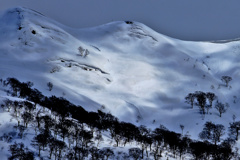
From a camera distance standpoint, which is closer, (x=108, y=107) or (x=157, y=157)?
(x=157, y=157)

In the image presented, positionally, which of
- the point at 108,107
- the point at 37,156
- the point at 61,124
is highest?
the point at 108,107

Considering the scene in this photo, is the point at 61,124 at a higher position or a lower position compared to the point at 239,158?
higher

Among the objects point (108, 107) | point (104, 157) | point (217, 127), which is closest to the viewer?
point (104, 157)

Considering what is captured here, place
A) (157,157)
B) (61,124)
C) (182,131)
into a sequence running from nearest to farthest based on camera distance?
(157,157)
(61,124)
(182,131)

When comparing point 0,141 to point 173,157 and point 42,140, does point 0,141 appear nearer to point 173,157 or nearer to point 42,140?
point 42,140

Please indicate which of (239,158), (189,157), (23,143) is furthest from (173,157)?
(23,143)

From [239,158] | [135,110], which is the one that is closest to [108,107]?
[135,110]

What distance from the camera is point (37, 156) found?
82.6 metres

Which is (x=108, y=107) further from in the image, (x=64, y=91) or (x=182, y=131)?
(x=182, y=131)

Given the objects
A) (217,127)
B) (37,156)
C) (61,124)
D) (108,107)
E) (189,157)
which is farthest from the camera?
(108,107)

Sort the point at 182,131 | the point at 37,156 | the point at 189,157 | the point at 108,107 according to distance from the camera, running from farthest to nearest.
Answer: the point at 108,107 < the point at 182,131 < the point at 189,157 < the point at 37,156

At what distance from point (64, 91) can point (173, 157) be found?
92529 mm

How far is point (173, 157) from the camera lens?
348ft

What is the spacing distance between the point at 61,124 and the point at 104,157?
22599 millimetres
